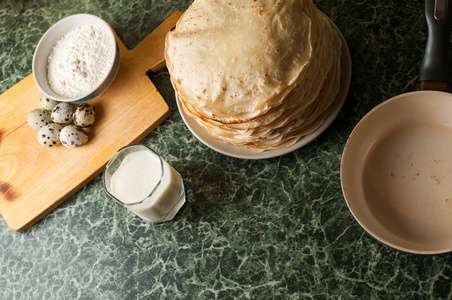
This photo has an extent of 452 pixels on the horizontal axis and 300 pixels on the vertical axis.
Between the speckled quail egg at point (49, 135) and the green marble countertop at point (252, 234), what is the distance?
16 centimetres

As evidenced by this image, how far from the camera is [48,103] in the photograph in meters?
1.30

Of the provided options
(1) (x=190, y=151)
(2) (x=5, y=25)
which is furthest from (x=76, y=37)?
(1) (x=190, y=151)

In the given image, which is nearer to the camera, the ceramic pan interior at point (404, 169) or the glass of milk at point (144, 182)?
the ceramic pan interior at point (404, 169)

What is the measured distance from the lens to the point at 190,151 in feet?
3.99

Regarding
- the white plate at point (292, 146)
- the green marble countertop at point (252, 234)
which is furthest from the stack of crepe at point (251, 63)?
the green marble countertop at point (252, 234)

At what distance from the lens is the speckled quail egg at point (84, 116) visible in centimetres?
124

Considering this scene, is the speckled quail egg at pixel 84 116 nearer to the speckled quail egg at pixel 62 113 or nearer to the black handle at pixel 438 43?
the speckled quail egg at pixel 62 113

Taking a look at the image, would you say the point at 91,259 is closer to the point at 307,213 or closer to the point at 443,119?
the point at 307,213

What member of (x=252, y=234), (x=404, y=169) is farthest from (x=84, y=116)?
(x=404, y=169)

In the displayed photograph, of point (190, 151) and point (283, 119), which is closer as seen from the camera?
point (283, 119)

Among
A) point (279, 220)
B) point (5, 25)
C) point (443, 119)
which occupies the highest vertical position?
point (5, 25)

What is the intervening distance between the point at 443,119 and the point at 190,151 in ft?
2.05

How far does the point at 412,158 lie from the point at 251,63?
1.44ft

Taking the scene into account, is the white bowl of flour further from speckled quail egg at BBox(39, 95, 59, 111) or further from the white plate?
the white plate
